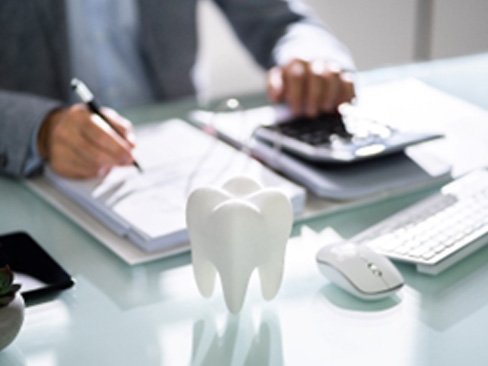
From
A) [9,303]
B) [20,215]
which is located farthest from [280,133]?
[9,303]

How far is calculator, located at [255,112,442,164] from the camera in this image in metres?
1.33

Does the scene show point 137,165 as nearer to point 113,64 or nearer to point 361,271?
point 361,271

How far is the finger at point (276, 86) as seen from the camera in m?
1.63

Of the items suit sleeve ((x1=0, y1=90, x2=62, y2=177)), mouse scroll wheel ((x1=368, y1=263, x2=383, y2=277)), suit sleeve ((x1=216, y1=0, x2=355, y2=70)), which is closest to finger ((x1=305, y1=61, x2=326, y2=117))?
suit sleeve ((x1=216, y1=0, x2=355, y2=70))

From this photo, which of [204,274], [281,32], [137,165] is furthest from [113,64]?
[204,274]

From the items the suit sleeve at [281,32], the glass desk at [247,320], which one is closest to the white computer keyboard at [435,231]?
the glass desk at [247,320]

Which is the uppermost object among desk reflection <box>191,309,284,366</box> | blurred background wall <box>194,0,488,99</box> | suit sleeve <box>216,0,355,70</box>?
desk reflection <box>191,309,284,366</box>

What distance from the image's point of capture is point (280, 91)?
→ 5.33 ft

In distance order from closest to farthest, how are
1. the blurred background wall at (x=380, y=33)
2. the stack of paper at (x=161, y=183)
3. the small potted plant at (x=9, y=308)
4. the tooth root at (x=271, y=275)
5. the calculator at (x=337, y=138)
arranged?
the small potted plant at (x=9, y=308)
the tooth root at (x=271, y=275)
the stack of paper at (x=161, y=183)
the calculator at (x=337, y=138)
the blurred background wall at (x=380, y=33)

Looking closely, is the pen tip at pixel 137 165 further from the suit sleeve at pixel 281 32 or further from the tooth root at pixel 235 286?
the suit sleeve at pixel 281 32

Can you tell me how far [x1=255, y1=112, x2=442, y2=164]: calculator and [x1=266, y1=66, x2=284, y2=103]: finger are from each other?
0.13m

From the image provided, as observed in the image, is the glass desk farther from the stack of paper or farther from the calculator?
the calculator

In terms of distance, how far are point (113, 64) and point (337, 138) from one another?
0.79 metres

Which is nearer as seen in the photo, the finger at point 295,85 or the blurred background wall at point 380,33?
the finger at point 295,85
